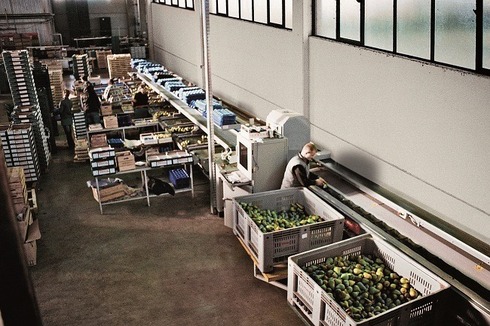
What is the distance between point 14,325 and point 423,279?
15.0 ft

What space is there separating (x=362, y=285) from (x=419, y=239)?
1156mm

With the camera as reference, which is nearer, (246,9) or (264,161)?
(264,161)

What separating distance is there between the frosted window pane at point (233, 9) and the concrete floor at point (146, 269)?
4815 millimetres

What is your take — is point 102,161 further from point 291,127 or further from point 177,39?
point 177,39

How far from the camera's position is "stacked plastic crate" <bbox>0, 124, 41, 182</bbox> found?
975 centimetres

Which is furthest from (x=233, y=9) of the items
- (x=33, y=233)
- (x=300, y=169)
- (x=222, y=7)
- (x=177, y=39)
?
(x=33, y=233)

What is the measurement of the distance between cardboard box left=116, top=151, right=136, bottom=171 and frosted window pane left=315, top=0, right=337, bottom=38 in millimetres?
4002

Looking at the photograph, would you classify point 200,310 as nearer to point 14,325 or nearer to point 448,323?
point 448,323

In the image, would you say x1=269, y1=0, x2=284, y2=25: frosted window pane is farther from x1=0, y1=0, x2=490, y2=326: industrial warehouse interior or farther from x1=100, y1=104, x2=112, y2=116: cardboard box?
x1=100, y1=104, x2=112, y2=116: cardboard box

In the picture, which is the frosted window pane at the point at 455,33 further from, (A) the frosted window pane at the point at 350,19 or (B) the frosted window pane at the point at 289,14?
(B) the frosted window pane at the point at 289,14

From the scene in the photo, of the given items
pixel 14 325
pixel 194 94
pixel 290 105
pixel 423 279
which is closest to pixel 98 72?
pixel 194 94

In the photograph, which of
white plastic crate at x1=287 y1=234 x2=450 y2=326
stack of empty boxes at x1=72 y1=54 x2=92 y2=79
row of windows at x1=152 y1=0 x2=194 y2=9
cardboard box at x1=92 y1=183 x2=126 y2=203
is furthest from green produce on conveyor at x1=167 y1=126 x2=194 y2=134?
stack of empty boxes at x1=72 y1=54 x2=92 y2=79

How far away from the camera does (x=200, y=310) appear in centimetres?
607

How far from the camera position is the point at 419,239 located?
5.84m
